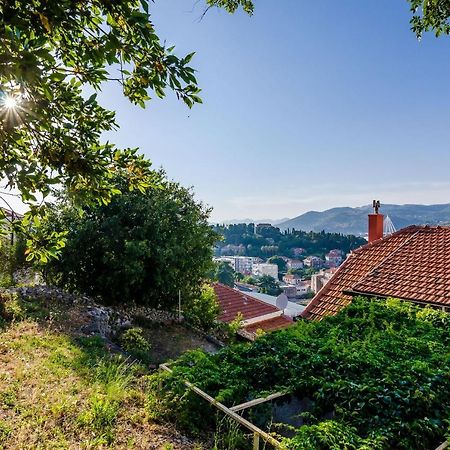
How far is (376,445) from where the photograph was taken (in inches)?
139

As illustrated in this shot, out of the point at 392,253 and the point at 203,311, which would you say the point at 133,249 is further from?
the point at 392,253

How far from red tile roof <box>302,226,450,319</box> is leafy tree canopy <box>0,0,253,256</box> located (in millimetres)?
6948

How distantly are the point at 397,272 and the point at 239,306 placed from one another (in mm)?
11076

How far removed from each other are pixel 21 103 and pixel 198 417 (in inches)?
161

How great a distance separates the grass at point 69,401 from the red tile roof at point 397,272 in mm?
5279

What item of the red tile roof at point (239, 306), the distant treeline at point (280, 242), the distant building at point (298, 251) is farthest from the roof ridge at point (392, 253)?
the distant building at point (298, 251)

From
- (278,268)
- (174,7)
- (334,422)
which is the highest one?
(174,7)

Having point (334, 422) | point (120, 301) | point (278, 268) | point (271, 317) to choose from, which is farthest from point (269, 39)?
point (278, 268)

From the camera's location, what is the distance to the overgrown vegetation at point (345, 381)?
3.90m

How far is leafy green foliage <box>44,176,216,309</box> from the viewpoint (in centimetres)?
1138

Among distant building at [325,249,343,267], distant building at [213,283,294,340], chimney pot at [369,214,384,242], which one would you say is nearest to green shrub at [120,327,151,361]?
distant building at [213,283,294,340]

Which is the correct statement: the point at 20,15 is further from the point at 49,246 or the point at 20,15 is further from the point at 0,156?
the point at 49,246

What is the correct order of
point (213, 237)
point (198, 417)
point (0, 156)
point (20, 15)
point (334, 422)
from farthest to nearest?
point (213, 237) < point (198, 417) < point (334, 422) < point (0, 156) < point (20, 15)

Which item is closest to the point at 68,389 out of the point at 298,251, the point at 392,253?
the point at 392,253
